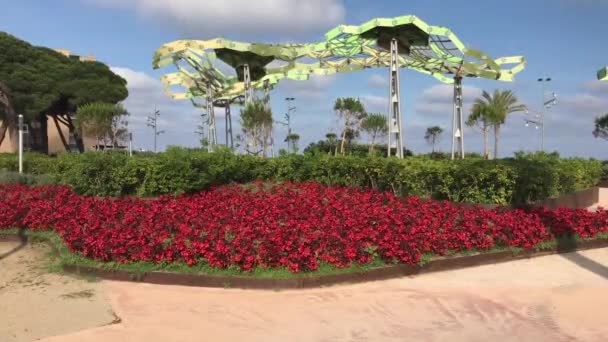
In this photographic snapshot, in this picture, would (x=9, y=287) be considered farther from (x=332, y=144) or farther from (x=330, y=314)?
(x=332, y=144)

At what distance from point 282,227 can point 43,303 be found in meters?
2.60

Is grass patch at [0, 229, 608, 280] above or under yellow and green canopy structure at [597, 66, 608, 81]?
under

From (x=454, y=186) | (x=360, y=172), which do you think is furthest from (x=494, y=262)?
(x=360, y=172)

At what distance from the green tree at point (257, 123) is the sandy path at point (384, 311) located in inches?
790

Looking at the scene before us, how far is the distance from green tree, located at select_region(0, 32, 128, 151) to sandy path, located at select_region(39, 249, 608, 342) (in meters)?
32.6

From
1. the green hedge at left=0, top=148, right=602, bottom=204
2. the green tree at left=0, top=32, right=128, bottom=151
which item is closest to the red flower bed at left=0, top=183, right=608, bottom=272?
the green hedge at left=0, top=148, right=602, bottom=204

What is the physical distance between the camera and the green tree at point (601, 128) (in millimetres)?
37625

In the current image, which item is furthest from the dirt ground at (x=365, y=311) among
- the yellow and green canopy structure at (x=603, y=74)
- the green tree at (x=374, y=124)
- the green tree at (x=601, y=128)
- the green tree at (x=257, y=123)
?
the green tree at (x=601, y=128)

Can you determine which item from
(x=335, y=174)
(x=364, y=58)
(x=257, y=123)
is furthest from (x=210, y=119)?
(x=335, y=174)

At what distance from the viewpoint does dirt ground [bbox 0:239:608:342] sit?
12.4ft

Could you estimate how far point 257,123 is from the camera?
26562 mm

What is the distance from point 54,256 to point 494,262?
579 centimetres

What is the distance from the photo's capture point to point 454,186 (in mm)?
9289

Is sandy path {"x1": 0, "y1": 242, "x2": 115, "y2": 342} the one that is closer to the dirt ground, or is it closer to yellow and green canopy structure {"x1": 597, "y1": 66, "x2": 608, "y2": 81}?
the dirt ground
